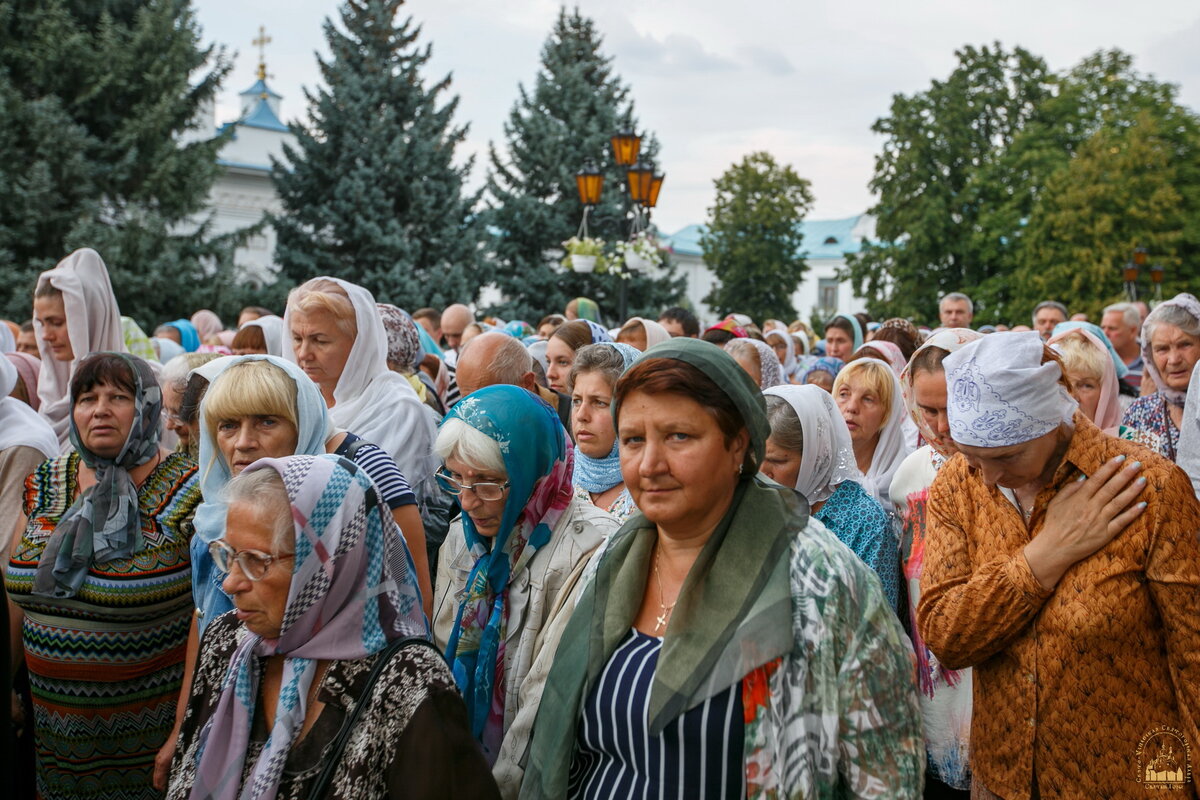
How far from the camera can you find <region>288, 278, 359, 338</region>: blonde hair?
465 centimetres

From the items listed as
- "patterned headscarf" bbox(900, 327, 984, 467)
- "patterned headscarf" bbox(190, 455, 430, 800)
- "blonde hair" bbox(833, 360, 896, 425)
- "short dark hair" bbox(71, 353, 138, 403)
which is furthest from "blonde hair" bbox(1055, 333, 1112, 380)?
"short dark hair" bbox(71, 353, 138, 403)

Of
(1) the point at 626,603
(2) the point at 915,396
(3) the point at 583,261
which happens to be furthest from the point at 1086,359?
(3) the point at 583,261

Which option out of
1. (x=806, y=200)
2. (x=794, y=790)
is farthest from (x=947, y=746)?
(x=806, y=200)

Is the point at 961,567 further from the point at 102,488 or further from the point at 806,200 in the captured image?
the point at 806,200

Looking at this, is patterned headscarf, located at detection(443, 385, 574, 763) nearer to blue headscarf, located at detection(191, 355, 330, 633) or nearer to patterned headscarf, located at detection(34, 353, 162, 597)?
blue headscarf, located at detection(191, 355, 330, 633)

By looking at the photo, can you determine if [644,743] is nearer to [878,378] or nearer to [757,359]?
[878,378]

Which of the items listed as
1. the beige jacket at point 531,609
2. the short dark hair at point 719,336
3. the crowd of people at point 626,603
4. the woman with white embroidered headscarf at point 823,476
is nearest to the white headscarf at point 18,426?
the crowd of people at point 626,603

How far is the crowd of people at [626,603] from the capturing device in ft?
7.42

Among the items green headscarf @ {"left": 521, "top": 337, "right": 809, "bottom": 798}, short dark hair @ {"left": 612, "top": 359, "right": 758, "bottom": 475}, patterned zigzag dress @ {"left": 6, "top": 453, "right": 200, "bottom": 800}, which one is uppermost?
short dark hair @ {"left": 612, "top": 359, "right": 758, "bottom": 475}

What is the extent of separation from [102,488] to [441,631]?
147cm

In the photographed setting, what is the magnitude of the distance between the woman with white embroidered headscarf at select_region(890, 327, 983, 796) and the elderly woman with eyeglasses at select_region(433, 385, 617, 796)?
3.99ft

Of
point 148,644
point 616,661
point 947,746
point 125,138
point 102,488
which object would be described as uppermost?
point 125,138

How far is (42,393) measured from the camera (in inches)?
227

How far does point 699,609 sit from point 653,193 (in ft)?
41.6
